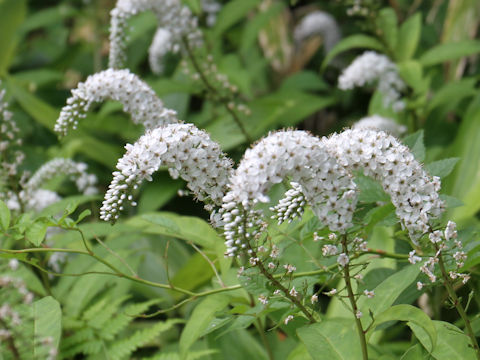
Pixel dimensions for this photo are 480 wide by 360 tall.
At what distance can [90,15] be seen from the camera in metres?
5.98

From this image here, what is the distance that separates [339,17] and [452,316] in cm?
359

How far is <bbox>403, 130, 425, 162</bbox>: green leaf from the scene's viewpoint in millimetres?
2201

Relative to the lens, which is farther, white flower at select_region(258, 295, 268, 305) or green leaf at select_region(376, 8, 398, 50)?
green leaf at select_region(376, 8, 398, 50)

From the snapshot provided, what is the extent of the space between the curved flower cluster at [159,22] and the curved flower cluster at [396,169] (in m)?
1.78

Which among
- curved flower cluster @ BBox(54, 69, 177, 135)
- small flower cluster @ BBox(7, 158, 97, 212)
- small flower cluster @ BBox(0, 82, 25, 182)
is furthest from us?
small flower cluster @ BBox(7, 158, 97, 212)

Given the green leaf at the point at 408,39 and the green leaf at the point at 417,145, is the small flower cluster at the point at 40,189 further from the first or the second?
the green leaf at the point at 408,39

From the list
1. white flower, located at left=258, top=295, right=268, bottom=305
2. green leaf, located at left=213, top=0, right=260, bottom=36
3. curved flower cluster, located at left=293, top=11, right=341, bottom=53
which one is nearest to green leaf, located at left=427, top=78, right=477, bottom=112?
green leaf, located at left=213, top=0, right=260, bottom=36

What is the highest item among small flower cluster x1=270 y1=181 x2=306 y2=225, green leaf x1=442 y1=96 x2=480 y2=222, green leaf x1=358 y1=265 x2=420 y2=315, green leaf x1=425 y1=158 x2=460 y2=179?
small flower cluster x1=270 y1=181 x2=306 y2=225

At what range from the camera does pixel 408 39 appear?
4.01 metres

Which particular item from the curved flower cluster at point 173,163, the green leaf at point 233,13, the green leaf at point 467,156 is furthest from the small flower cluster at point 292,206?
the green leaf at point 233,13

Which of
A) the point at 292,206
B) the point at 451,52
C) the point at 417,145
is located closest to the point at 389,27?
the point at 451,52

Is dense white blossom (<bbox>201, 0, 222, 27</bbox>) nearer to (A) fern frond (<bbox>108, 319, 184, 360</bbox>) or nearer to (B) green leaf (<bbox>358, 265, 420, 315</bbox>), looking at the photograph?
(A) fern frond (<bbox>108, 319, 184, 360</bbox>)

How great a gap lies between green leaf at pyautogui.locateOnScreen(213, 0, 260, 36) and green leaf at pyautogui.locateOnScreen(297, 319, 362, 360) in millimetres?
3109

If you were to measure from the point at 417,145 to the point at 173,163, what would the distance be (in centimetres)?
98
